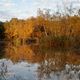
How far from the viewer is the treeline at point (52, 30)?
134 feet

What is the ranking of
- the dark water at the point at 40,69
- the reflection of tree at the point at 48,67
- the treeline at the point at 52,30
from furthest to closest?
the treeline at the point at 52,30 → the reflection of tree at the point at 48,67 → the dark water at the point at 40,69

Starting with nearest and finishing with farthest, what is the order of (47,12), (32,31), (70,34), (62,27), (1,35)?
(70,34), (62,27), (47,12), (32,31), (1,35)

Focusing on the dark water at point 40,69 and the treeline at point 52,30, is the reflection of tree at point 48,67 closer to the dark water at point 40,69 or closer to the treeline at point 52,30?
the dark water at point 40,69

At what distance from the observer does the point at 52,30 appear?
162 feet

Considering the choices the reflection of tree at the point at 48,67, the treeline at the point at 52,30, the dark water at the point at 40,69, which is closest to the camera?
the dark water at the point at 40,69

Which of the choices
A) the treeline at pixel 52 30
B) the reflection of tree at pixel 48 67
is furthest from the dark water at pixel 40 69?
the treeline at pixel 52 30

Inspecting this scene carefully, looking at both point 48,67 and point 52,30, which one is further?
point 52,30

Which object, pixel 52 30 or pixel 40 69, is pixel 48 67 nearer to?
pixel 40 69

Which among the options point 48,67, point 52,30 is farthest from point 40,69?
point 52,30

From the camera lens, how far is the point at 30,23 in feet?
235

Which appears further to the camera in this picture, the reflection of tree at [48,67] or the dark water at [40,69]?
the reflection of tree at [48,67]

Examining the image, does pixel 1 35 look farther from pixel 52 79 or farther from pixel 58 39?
pixel 52 79

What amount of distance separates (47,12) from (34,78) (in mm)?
39715

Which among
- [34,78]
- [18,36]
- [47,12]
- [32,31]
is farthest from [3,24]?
[34,78]
